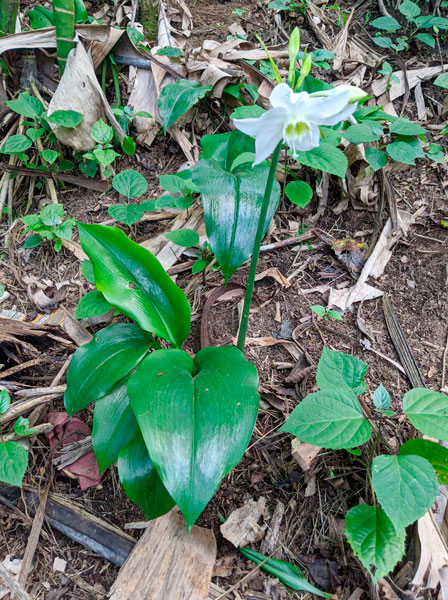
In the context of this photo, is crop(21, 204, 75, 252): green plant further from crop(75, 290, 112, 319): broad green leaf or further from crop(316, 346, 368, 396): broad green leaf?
crop(316, 346, 368, 396): broad green leaf

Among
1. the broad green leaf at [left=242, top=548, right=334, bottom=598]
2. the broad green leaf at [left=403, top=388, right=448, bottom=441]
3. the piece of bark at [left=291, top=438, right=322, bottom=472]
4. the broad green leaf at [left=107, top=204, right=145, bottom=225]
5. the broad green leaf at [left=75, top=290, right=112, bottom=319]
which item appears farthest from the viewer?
the broad green leaf at [left=107, top=204, right=145, bottom=225]

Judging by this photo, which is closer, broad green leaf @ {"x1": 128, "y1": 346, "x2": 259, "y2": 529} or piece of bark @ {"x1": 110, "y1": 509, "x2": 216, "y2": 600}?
broad green leaf @ {"x1": 128, "y1": 346, "x2": 259, "y2": 529}

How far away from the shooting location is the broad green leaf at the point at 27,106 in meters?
2.07

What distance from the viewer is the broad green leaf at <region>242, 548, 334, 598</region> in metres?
1.22

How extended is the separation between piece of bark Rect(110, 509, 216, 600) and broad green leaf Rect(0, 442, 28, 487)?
0.41 metres

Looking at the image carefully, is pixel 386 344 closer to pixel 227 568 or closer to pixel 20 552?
pixel 227 568

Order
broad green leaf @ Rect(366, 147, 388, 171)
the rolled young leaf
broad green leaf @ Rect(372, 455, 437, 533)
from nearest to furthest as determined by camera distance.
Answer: broad green leaf @ Rect(372, 455, 437, 533) < broad green leaf @ Rect(366, 147, 388, 171) < the rolled young leaf

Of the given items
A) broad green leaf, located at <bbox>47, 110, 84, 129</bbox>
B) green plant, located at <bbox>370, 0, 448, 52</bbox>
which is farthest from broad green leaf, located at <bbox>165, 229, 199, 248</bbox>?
green plant, located at <bbox>370, 0, 448, 52</bbox>

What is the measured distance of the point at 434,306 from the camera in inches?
71.3

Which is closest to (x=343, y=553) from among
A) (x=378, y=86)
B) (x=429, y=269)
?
(x=429, y=269)

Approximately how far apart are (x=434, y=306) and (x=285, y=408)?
0.80 m

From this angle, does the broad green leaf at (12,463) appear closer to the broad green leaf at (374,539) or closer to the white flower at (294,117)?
the broad green leaf at (374,539)

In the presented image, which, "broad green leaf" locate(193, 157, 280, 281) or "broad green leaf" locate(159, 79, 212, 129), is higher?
"broad green leaf" locate(159, 79, 212, 129)

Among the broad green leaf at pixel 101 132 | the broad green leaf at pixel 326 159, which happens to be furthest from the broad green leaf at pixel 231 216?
the broad green leaf at pixel 101 132
